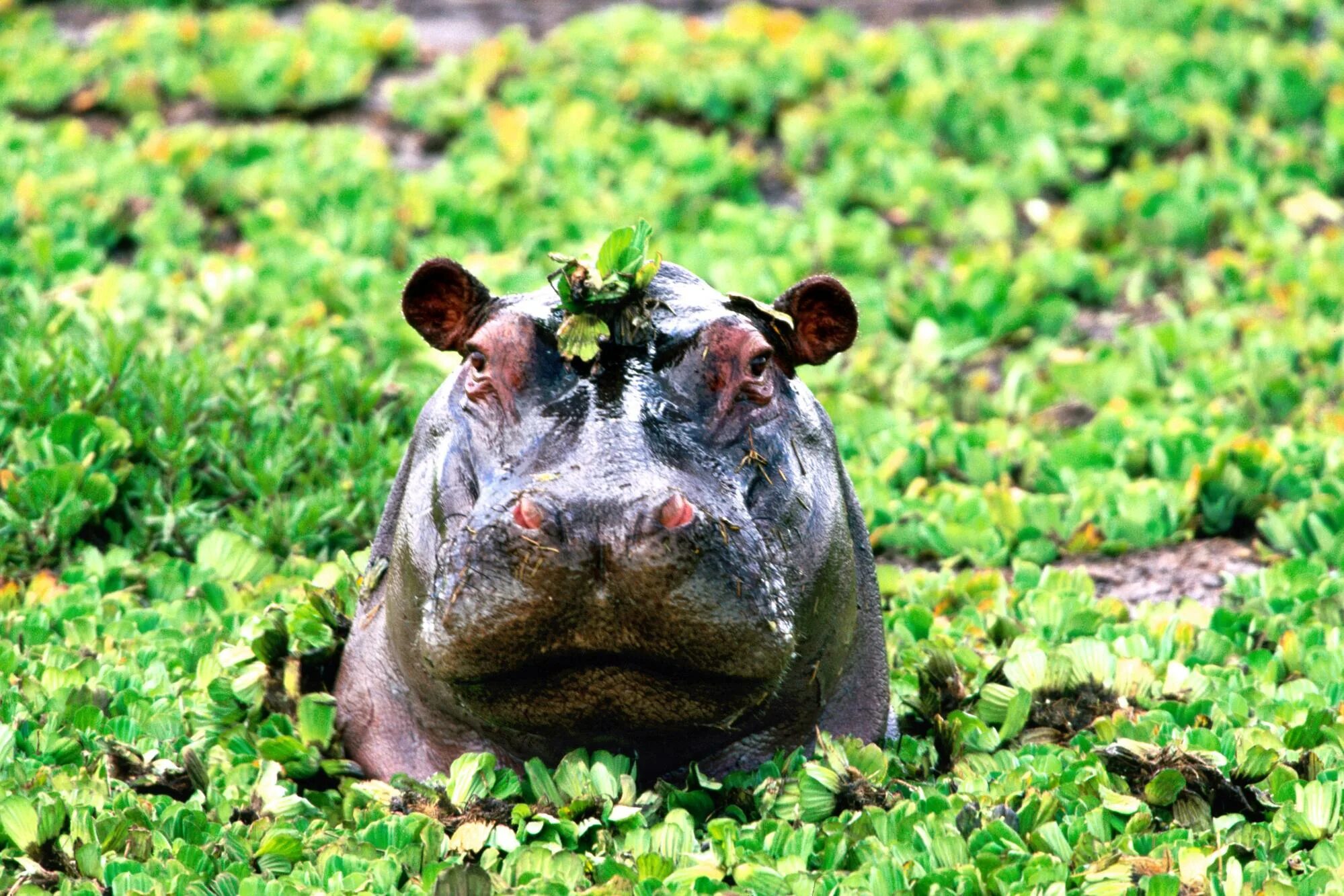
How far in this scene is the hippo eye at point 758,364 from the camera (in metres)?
4.45

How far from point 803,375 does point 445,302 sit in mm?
4036

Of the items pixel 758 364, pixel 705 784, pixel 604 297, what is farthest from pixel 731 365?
pixel 705 784

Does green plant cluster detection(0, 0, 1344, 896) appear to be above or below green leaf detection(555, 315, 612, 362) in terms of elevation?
below

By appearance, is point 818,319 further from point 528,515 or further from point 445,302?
point 528,515

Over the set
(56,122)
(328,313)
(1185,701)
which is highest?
(56,122)

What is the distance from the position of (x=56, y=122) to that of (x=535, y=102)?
111 inches

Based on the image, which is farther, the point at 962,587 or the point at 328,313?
the point at 328,313

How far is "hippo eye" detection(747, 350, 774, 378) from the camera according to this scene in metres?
4.45

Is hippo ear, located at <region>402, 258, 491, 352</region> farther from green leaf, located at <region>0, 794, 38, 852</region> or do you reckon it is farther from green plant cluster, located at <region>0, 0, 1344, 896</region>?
green leaf, located at <region>0, 794, 38, 852</region>

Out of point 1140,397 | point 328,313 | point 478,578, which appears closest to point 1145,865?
point 478,578

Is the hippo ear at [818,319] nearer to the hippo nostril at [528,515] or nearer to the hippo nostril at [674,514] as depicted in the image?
the hippo nostril at [674,514]

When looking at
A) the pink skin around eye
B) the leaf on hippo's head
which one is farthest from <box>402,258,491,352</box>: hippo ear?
the pink skin around eye

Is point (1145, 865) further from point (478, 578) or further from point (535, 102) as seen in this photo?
point (535, 102)

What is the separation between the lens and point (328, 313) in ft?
28.3
